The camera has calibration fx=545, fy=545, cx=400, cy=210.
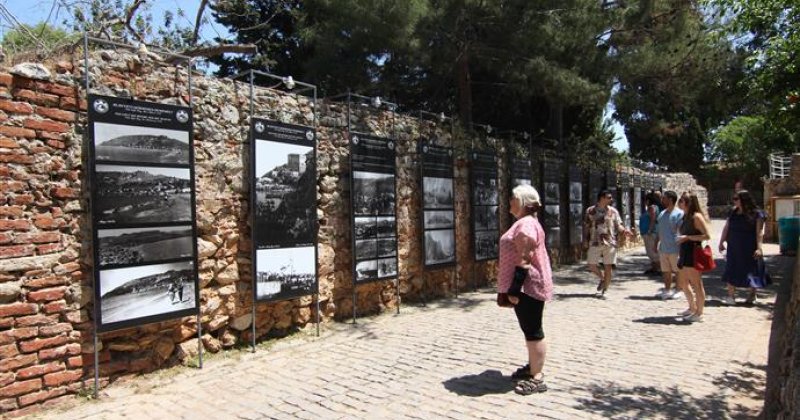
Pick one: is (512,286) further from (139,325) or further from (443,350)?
(139,325)

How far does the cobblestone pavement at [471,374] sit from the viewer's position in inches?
171

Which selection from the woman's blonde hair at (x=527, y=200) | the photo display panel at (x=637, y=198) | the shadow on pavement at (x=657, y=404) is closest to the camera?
the shadow on pavement at (x=657, y=404)

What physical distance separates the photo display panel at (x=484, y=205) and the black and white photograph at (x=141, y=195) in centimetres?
580

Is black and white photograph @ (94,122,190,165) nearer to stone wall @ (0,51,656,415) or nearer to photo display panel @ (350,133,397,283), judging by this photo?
stone wall @ (0,51,656,415)

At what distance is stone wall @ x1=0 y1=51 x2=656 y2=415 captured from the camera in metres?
4.29

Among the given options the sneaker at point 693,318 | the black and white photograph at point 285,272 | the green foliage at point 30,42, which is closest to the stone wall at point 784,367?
the sneaker at point 693,318

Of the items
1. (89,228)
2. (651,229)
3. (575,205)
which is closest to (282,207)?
(89,228)

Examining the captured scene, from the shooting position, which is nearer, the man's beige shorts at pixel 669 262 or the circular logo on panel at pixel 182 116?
the circular logo on panel at pixel 182 116

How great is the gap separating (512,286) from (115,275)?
339cm

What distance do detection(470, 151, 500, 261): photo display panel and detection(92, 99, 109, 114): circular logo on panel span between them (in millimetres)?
6510

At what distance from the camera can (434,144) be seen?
909cm

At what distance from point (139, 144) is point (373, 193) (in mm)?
3398

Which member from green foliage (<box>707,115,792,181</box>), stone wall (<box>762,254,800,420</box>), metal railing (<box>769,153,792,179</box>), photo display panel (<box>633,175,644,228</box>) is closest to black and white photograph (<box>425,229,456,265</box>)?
stone wall (<box>762,254,800,420</box>)

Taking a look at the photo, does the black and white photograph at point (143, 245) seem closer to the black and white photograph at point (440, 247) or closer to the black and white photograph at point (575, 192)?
the black and white photograph at point (440, 247)
